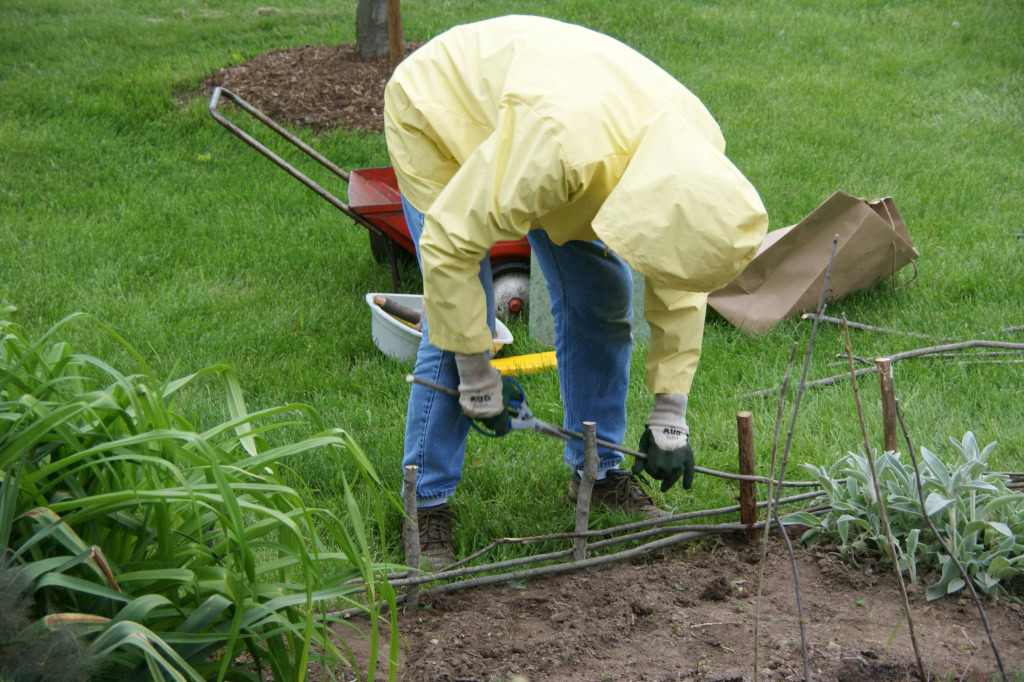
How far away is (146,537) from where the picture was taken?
1778 millimetres

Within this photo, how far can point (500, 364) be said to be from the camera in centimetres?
379

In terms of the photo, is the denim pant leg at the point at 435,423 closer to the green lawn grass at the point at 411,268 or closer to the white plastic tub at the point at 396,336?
the green lawn grass at the point at 411,268

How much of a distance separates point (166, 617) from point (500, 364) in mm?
2179

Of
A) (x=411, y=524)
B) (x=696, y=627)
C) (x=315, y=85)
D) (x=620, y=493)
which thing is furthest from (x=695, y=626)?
(x=315, y=85)

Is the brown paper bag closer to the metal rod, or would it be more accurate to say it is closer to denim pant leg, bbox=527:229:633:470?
the metal rod

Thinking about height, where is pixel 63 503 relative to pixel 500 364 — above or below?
above

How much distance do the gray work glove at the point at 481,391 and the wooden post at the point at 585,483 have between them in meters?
0.22

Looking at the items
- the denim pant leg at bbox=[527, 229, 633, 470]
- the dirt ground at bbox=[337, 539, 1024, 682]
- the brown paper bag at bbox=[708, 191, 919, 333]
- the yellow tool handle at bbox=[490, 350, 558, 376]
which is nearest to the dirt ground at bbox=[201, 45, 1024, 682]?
the dirt ground at bbox=[337, 539, 1024, 682]

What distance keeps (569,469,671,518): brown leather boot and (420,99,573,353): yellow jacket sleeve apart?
969 millimetres

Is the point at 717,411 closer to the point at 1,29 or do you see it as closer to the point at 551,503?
the point at 551,503

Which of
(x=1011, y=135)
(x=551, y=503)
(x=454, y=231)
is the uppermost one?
(x=454, y=231)

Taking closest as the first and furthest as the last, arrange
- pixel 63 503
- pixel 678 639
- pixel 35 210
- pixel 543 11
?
pixel 63 503 → pixel 678 639 → pixel 35 210 → pixel 543 11

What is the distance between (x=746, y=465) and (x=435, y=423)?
0.87m

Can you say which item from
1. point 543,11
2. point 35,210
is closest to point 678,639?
point 35,210
